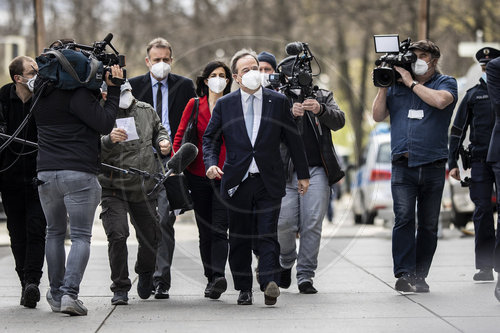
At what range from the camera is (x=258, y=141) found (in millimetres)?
7938

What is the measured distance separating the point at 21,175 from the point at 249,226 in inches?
69.9

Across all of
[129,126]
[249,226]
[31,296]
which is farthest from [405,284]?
[31,296]

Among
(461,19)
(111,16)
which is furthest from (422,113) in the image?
(111,16)

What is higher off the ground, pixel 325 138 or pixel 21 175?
pixel 325 138

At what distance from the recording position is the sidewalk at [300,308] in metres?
6.91

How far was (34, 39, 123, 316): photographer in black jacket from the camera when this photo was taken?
7.33 m

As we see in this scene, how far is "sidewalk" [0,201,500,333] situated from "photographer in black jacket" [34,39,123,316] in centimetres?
46

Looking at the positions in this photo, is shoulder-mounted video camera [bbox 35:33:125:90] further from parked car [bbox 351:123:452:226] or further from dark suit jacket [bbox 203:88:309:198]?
parked car [bbox 351:123:452:226]

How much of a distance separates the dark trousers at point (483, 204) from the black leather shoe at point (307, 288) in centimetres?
170

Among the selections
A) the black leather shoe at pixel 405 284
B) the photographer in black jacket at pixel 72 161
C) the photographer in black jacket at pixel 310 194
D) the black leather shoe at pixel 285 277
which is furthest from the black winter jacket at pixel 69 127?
the black leather shoe at pixel 405 284

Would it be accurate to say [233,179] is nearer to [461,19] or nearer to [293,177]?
[293,177]

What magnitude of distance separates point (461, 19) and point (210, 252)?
2355 cm

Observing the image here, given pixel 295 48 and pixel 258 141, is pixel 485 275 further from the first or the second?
pixel 258 141

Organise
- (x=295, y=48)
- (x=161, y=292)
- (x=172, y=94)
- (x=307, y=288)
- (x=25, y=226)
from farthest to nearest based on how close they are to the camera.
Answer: (x=172, y=94) < (x=295, y=48) < (x=307, y=288) < (x=161, y=292) < (x=25, y=226)
